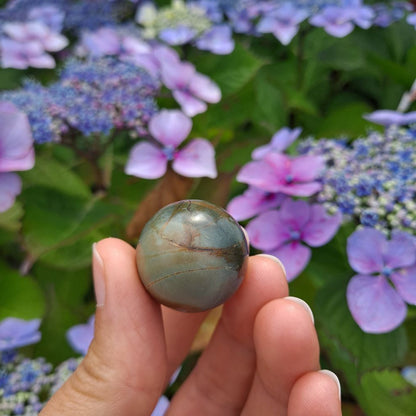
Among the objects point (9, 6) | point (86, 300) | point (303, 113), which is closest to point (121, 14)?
point (9, 6)

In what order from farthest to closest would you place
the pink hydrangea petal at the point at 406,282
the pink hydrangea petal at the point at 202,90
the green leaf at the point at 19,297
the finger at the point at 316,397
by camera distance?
the pink hydrangea petal at the point at 202,90 → the green leaf at the point at 19,297 → the pink hydrangea petal at the point at 406,282 → the finger at the point at 316,397

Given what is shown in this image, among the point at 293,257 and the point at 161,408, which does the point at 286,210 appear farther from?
the point at 161,408

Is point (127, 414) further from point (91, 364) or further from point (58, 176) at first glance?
point (58, 176)

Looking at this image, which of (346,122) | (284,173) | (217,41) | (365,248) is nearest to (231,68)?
(217,41)

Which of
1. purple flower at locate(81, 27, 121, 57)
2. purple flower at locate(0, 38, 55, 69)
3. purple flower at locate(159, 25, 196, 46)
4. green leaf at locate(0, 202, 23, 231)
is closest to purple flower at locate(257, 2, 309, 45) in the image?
purple flower at locate(159, 25, 196, 46)

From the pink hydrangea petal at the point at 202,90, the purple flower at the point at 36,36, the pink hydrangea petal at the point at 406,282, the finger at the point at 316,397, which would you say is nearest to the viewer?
the finger at the point at 316,397

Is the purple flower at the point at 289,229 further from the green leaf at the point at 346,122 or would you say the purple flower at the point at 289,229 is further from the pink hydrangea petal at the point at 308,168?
the green leaf at the point at 346,122

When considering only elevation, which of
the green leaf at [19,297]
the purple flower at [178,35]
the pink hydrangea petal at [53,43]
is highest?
the purple flower at [178,35]

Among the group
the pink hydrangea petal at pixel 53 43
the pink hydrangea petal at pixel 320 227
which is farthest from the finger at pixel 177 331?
the pink hydrangea petal at pixel 53 43

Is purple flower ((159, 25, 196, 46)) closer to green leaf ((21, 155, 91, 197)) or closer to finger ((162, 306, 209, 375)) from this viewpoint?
green leaf ((21, 155, 91, 197))
